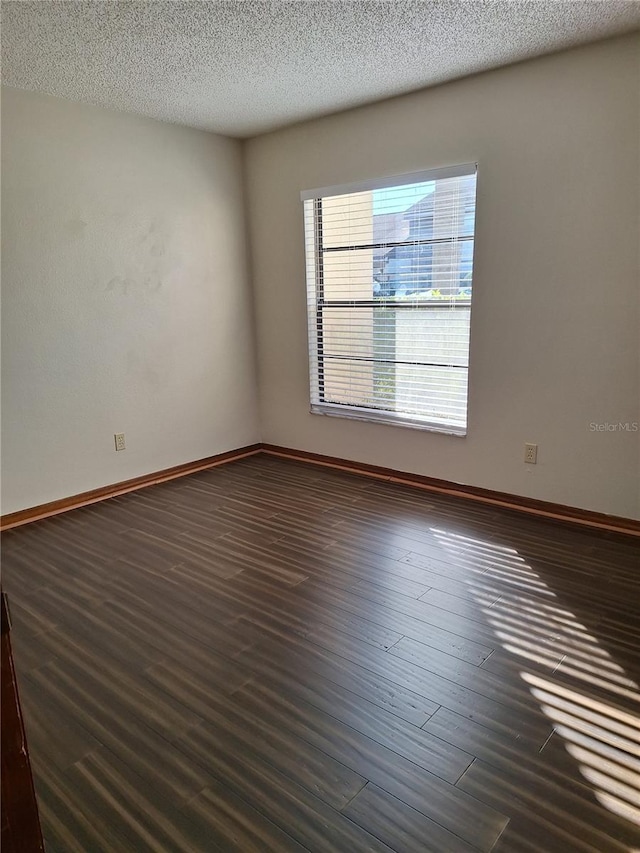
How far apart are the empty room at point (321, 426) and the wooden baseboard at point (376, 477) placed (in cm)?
2

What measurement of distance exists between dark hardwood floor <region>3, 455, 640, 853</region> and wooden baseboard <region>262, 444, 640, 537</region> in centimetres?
15

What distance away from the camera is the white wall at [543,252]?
9.58 feet

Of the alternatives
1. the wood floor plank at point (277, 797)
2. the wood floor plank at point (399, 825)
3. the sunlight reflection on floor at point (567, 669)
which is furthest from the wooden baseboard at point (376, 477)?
the wood floor plank at point (277, 797)

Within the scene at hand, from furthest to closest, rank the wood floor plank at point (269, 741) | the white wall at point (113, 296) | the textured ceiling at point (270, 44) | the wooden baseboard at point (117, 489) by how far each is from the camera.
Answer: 1. the wooden baseboard at point (117, 489)
2. the white wall at point (113, 296)
3. the textured ceiling at point (270, 44)
4. the wood floor plank at point (269, 741)

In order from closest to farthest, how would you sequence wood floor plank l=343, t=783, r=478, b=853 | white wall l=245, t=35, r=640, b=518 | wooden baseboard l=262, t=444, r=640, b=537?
wood floor plank l=343, t=783, r=478, b=853, white wall l=245, t=35, r=640, b=518, wooden baseboard l=262, t=444, r=640, b=537

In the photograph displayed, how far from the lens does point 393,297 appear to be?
392 cm

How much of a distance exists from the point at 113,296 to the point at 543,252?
2738mm

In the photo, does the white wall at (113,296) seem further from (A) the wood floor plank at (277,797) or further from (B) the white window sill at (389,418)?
(A) the wood floor plank at (277,797)

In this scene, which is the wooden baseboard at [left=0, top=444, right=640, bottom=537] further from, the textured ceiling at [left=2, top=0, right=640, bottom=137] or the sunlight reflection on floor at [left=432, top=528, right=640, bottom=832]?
the textured ceiling at [left=2, top=0, right=640, bottom=137]

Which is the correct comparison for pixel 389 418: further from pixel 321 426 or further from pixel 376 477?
pixel 321 426

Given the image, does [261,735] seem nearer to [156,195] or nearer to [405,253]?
[405,253]

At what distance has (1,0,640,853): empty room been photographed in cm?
163

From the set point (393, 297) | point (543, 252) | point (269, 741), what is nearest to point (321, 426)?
point (393, 297)

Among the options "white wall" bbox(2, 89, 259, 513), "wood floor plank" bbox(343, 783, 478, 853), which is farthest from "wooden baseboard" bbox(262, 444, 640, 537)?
"wood floor plank" bbox(343, 783, 478, 853)
